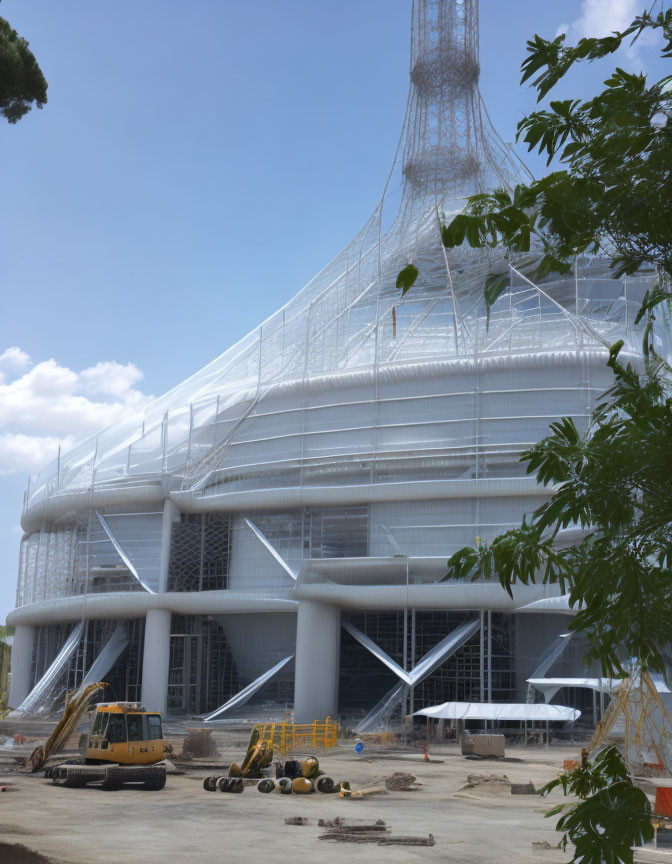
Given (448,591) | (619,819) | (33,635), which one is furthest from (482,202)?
(33,635)

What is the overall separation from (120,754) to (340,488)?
74.0 feet

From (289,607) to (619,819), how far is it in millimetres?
42702

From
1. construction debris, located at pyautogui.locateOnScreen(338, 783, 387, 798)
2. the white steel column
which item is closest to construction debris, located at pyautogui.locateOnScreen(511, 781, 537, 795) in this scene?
construction debris, located at pyautogui.locateOnScreen(338, 783, 387, 798)

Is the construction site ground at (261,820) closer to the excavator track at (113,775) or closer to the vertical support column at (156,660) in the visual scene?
the excavator track at (113,775)

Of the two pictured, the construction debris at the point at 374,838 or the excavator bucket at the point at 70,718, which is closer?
the construction debris at the point at 374,838

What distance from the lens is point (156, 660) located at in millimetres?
47562

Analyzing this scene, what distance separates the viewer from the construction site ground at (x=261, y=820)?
Answer: 1636 cm

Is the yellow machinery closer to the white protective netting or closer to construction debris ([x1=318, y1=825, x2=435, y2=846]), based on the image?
construction debris ([x1=318, y1=825, x2=435, y2=846])

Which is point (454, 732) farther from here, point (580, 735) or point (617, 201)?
point (617, 201)

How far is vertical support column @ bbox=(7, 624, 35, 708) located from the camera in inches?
2248

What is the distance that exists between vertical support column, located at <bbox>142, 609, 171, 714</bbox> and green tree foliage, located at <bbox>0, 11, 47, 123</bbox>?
37693 millimetres

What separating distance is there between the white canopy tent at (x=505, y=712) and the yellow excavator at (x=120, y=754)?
13843 mm

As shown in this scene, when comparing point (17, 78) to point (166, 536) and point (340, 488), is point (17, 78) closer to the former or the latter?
point (340, 488)

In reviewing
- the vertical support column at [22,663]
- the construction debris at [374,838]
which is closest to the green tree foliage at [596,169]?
the construction debris at [374,838]
